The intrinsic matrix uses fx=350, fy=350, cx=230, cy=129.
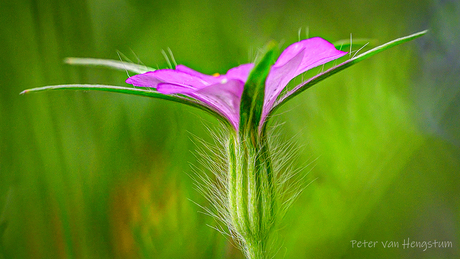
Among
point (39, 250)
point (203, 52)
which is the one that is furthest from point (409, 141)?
point (39, 250)

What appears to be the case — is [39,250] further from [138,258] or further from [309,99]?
[309,99]

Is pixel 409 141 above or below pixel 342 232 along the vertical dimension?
above

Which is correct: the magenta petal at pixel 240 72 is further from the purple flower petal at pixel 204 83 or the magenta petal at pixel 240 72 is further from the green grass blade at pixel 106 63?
the green grass blade at pixel 106 63

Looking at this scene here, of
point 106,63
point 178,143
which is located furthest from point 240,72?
point 178,143

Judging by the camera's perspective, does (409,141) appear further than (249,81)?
Yes

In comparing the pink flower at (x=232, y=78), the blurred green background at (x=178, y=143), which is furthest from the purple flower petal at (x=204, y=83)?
the blurred green background at (x=178, y=143)

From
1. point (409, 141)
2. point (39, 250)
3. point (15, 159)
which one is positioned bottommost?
point (39, 250)
